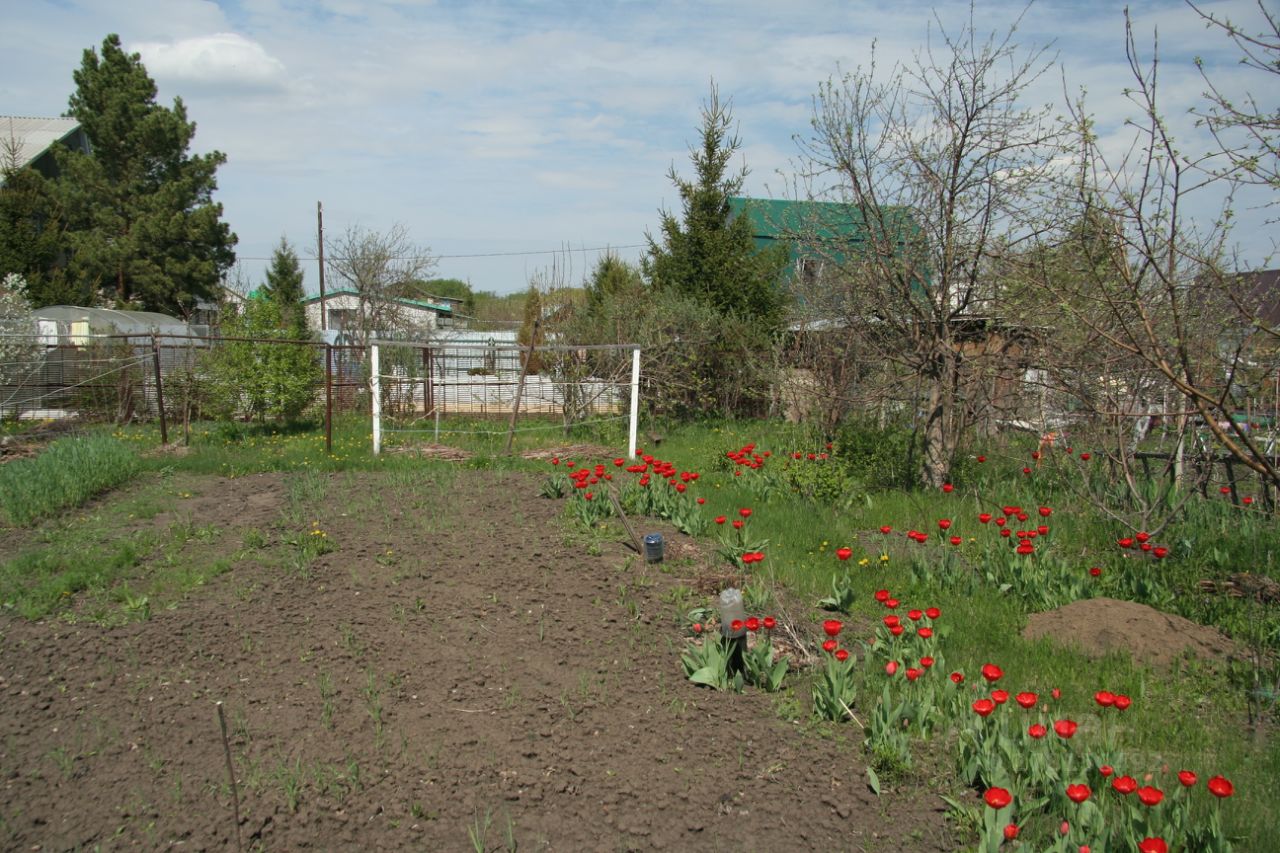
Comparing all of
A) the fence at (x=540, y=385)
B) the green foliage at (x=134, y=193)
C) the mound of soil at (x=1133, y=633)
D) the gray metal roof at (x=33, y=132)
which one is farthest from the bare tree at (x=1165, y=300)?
the gray metal roof at (x=33, y=132)

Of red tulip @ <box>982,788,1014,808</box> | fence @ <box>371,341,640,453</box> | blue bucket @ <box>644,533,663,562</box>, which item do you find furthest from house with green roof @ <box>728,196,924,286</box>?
red tulip @ <box>982,788,1014,808</box>

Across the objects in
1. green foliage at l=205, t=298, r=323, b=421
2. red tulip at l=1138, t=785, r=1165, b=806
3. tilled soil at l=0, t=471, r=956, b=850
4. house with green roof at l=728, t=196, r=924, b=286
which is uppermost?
house with green roof at l=728, t=196, r=924, b=286

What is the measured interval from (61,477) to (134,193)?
2353 centimetres

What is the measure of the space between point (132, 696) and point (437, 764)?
1675mm

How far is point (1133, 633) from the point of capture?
14.3 ft

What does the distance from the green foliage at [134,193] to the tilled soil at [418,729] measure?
81.6 ft

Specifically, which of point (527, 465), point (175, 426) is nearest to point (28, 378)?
point (175, 426)

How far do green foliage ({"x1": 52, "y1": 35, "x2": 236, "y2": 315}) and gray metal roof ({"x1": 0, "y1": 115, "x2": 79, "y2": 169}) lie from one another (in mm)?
1446

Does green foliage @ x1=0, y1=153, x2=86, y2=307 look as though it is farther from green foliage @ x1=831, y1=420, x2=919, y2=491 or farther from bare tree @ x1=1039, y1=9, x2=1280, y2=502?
bare tree @ x1=1039, y1=9, x2=1280, y2=502

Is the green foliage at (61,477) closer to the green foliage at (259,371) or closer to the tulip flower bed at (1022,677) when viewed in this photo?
the green foliage at (259,371)

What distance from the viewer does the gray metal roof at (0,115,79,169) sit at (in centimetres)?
2727

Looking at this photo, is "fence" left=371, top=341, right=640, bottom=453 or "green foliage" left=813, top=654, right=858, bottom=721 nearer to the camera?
"green foliage" left=813, top=654, right=858, bottom=721

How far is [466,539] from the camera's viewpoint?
587 cm

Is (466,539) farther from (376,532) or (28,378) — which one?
(28,378)
